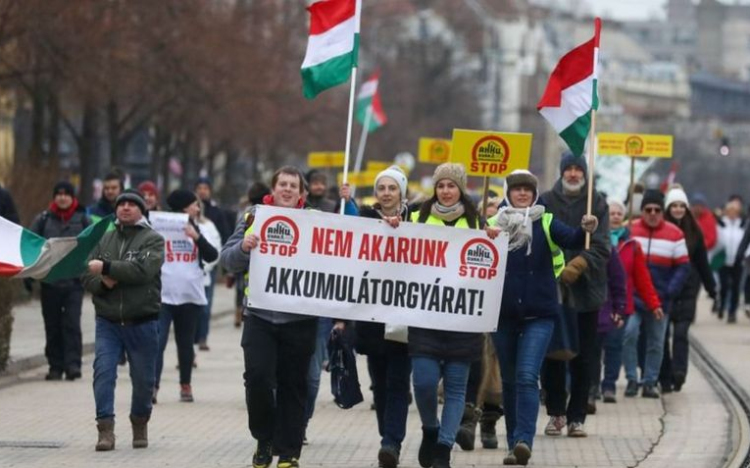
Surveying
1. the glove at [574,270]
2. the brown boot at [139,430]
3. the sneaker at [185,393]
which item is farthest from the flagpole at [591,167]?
the sneaker at [185,393]

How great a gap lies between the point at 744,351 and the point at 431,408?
14908 millimetres

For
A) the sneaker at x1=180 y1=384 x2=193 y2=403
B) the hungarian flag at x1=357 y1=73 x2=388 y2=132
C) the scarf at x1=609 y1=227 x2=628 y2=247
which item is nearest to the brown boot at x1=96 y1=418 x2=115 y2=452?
the sneaker at x1=180 y1=384 x2=193 y2=403

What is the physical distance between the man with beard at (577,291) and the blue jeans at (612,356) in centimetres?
301

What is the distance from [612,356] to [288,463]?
709 cm

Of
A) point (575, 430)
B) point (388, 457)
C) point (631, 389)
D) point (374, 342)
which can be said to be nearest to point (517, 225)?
point (374, 342)

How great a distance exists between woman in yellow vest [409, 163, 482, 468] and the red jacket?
5.99 metres

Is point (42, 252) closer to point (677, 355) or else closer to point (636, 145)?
point (677, 355)

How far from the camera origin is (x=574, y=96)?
15.3 m

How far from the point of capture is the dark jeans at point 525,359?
1371cm

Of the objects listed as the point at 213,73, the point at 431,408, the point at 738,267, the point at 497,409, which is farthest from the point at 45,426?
the point at 213,73

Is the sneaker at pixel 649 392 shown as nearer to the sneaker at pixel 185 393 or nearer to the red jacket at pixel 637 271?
the red jacket at pixel 637 271

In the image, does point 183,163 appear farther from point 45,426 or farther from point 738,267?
point 45,426

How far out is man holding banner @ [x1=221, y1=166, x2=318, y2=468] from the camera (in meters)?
12.8

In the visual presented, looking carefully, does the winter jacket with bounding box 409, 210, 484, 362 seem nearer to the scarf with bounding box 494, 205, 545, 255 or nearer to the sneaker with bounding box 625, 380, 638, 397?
the scarf with bounding box 494, 205, 545, 255
